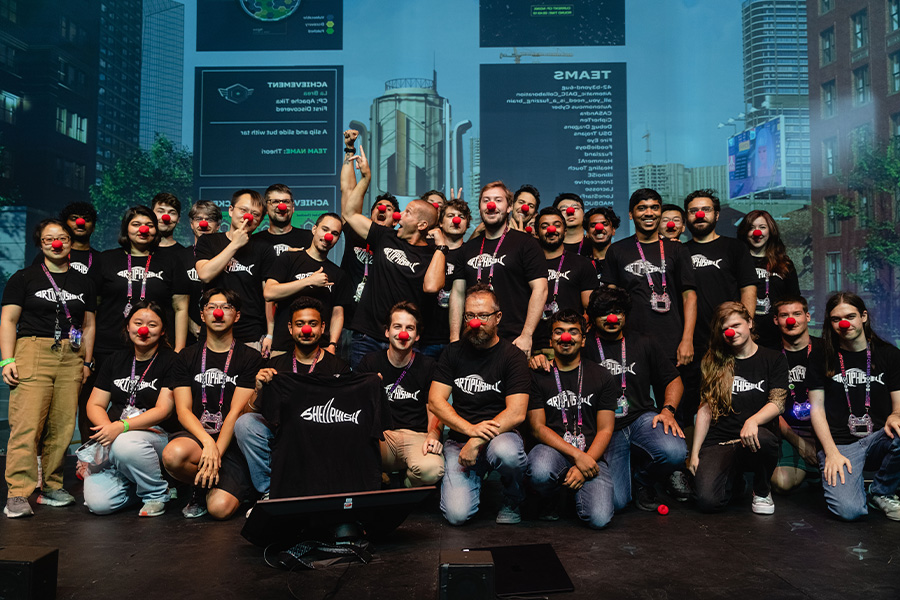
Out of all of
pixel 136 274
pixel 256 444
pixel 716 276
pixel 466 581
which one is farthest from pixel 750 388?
pixel 136 274

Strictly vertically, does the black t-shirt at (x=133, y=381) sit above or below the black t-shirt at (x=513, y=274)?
below

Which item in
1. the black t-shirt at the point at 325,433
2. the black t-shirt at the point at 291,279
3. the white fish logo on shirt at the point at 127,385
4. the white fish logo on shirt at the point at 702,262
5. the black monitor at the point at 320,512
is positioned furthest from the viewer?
the white fish logo on shirt at the point at 702,262

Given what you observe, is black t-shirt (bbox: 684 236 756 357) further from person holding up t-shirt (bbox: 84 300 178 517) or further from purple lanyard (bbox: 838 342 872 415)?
person holding up t-shirt (bbox: 84 300 178 517)

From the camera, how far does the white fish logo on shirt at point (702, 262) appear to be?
15.6ft

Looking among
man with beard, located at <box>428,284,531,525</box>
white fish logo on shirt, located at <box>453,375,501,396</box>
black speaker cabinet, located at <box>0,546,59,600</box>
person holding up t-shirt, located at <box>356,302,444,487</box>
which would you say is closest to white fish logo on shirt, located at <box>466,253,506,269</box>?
man with beard, located at <box>428,284,531,525</box>

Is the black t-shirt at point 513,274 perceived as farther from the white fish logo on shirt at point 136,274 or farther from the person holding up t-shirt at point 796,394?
the white fish logo on shirt at point 136,274

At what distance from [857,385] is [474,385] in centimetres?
237

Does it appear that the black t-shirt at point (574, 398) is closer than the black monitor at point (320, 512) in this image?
No

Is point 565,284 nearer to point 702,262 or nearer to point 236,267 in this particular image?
point 702,262

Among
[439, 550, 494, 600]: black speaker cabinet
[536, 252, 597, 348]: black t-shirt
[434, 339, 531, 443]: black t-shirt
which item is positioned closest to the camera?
[439, 550, 494, 600]: black speaker cabinet

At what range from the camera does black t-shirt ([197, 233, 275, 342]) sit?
4.70 meters

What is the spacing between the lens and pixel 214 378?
165 inches

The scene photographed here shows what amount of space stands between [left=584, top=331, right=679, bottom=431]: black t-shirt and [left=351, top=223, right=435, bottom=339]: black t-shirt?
3.96 ft

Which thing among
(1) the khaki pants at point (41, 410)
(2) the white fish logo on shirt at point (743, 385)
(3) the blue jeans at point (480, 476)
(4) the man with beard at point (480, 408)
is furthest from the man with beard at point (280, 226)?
(2) the white fish logo on shirt at point (743, 385)
